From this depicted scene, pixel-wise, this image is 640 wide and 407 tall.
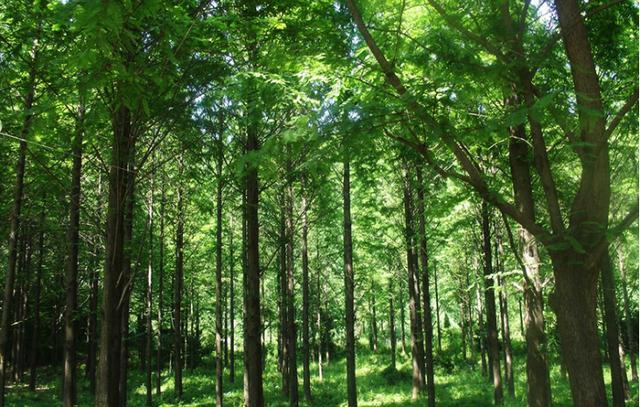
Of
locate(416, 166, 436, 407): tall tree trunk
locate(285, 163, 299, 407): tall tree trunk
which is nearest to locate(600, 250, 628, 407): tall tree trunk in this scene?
locate(416, 166, 436, 407): tall tree trunk

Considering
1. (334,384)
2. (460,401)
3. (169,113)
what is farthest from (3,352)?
(334,384)

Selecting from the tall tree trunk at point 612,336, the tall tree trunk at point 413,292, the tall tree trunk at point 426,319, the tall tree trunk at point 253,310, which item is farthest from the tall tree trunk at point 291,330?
the tall tree trunk at point 612,336

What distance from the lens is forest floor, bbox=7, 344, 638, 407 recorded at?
62.9 ft

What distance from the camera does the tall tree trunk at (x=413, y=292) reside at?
15.7 meters

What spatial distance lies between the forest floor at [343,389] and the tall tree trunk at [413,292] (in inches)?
42.2

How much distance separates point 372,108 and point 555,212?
1823 millimetres

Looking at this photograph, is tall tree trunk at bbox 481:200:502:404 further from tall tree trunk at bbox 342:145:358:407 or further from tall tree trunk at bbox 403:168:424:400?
tall tree trunk at bbox 342:145:358:407

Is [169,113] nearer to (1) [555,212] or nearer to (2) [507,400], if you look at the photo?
(1) [555,212]

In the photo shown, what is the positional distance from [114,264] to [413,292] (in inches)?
493

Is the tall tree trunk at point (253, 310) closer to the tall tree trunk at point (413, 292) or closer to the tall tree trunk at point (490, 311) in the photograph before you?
the tall tree trunk at point (413, 292)

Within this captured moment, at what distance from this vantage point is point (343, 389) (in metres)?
23.7

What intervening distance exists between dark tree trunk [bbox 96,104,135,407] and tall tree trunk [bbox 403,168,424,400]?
9.62 meters

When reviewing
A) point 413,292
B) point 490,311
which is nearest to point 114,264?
point 413,292

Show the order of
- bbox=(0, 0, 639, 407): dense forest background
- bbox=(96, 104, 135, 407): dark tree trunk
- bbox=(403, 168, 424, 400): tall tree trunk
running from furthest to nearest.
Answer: bbox=(403, 168, 424, 400): tall tree trunk, bbox=(96, 104, 135, 407): dark tree trunk, bbox=(0, 0, 639, 407): dense forest background
